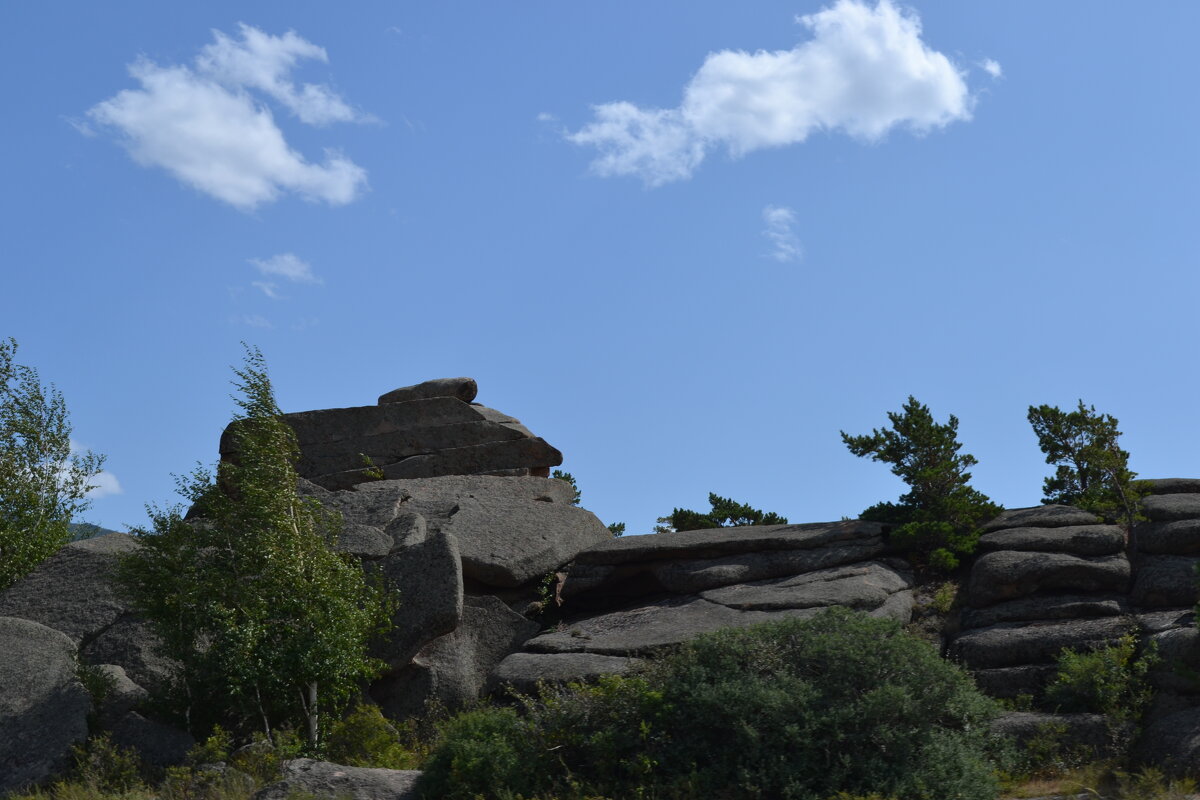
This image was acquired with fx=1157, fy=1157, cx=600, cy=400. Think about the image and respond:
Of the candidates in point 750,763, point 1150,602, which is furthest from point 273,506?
point 1150,602

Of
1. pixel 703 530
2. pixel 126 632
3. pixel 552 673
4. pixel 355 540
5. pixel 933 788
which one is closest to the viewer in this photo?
pixel 933 788

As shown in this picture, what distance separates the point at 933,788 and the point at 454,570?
894 cm

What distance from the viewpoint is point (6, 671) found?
54.7 ft

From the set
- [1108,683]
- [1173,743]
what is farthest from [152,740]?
[1173,743]

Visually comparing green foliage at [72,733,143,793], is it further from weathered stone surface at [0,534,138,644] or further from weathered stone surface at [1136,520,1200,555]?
weathered stone surface at [1136,520,1200,555]

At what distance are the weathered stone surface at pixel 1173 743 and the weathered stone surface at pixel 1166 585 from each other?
332 cm

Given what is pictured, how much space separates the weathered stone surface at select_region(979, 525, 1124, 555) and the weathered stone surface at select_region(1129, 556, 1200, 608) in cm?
84

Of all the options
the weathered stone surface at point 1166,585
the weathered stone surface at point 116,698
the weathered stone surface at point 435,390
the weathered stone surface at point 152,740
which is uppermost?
the weathered stone surface at point 435,390

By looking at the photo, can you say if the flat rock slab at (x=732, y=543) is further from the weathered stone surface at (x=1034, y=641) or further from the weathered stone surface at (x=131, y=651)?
the weathered stone surface at (x=131, y=651)

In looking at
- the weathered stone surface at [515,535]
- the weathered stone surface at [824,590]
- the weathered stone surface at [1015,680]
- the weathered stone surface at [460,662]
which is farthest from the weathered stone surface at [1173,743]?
the weathered stone surface at [515,535]

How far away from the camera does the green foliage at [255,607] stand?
613 inches

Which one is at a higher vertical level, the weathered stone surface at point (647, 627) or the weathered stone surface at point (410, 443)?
the weathered stone surface at point (410, 443)

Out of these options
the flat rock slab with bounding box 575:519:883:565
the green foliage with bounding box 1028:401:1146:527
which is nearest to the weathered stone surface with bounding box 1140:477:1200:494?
the green foliage with bounding box 1028:401:1146:527

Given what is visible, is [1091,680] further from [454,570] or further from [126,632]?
[126,632]
